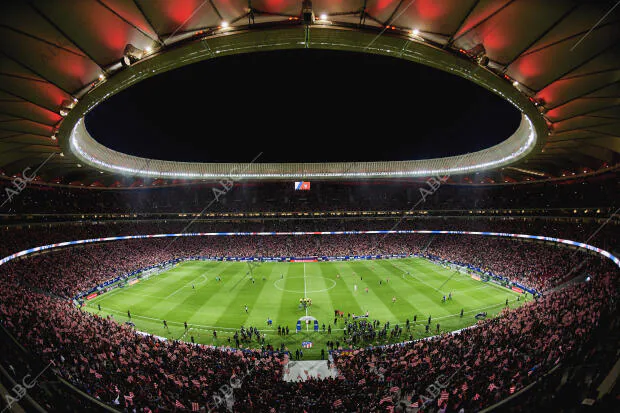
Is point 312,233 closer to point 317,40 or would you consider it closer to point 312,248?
point 312,248

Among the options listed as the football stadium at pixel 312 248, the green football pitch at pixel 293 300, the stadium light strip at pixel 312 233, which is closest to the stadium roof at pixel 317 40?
the football stadium at pixel 312 248

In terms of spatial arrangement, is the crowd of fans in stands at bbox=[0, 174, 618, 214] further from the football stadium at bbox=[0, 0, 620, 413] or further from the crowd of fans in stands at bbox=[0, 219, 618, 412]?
the crowd of fans in stands at bbox=[0, 219, 618, 412]

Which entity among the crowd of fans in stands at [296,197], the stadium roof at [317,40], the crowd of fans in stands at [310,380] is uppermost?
the crowd of fans in stands at [296,197]

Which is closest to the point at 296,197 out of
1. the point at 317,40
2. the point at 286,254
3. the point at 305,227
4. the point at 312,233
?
the point at 305,227

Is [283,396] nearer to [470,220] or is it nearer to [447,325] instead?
[447,325]

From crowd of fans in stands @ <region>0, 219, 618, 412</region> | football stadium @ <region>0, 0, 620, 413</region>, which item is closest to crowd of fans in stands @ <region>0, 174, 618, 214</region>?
football stadium @ <region>0, 0, 620, 413</region>

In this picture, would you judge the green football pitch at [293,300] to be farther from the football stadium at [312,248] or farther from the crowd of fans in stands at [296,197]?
the crowd of fans in stands at [296,197]
